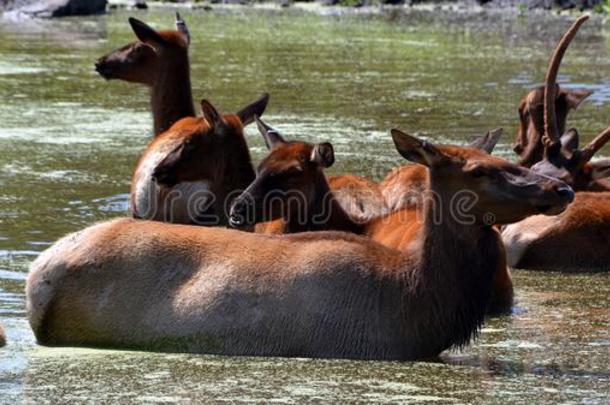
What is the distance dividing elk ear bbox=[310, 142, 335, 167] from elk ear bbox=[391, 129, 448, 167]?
1232 mm

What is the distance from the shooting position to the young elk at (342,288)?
6848mm

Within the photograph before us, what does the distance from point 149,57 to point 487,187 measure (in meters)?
5.15

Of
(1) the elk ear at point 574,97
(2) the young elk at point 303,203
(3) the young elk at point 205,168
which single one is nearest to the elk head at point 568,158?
(1) the elk ear at point 574,97

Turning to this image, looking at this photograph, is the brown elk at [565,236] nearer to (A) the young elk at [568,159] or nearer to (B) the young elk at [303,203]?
(A) the young elk at [568,159]

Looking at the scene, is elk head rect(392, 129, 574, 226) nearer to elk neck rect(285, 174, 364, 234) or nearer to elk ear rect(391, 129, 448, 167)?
elk ear rect(391, 129, 448, 167)

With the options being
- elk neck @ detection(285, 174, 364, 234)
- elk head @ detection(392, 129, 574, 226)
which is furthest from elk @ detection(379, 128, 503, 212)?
elk head @ detection(392, 129, 574, 226)

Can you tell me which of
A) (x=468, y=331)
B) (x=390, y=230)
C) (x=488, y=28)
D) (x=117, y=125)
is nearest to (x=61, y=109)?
(x=117, y=125)

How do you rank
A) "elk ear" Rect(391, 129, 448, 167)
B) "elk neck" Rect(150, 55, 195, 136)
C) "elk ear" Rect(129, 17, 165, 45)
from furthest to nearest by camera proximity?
"elk neck" Rect(150, 55, 195, 136) → "elk ear" Rect(129, 17, 165, 45) → "elk ear" Rect(391, 129, 448, 167)

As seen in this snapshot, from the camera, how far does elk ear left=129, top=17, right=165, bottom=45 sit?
11.2 m

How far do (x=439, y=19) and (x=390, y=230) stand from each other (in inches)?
1186

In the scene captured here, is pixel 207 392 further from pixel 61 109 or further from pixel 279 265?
pixel 61 109

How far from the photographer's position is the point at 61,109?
17312 millimetres

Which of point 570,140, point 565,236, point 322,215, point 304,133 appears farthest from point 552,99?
point 304,133

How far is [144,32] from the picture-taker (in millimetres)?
11258
